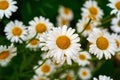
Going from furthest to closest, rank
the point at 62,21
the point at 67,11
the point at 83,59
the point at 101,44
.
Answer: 1. the point at 67,11
2. the point at 62,21
3. the point at 83,59
4. the point at 101,44

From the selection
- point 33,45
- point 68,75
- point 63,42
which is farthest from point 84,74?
point 63,42

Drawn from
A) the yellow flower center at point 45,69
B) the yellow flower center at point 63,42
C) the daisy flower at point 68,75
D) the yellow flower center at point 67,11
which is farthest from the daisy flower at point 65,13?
the yellow flower center at point 63,42

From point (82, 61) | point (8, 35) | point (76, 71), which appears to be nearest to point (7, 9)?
point (8, 35)

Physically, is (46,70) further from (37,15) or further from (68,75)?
(37,15)

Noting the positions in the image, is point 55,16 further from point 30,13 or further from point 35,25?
point 35,25

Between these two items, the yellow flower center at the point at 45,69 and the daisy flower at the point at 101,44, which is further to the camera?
the yellow flower center at the point at 45,69

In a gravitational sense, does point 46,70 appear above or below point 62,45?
above

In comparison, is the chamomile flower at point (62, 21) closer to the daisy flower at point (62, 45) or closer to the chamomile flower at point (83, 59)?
the chamomile flower at point (83, 59)
